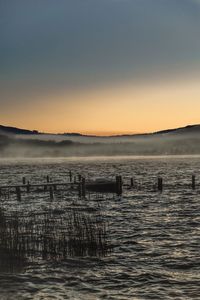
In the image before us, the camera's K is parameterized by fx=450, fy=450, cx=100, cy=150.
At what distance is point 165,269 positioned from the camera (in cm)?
1873

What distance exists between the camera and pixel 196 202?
47.2m

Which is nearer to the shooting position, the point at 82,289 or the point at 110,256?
the point at 82,289

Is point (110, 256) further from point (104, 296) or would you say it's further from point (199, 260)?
point (104, 296)

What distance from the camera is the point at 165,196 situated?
178ft

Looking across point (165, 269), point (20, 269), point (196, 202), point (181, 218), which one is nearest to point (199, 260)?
point (165, 269)

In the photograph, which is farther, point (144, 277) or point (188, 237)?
point (188, 237)

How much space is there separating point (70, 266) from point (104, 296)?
3.75 m

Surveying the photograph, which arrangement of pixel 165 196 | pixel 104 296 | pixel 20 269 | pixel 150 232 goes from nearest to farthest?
pixel 104 296 → pixel 20 269 → pixel 150 232 → pixel 165 196

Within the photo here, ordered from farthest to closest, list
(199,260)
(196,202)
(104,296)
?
(196,202) → (199,260) → (104,296)

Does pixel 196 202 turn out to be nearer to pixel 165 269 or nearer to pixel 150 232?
pixel 150 232

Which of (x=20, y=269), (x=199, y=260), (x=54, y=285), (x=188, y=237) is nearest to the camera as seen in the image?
(x=54, y=285)

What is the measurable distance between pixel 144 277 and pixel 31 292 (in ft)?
14.8

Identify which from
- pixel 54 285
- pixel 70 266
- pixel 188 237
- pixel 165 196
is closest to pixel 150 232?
pixel 188 237

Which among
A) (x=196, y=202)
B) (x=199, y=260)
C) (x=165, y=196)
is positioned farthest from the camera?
(x=165, y=196)
